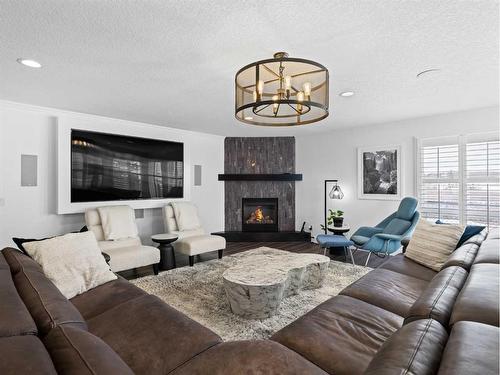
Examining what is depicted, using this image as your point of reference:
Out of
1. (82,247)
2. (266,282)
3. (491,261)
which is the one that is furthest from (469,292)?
(82,247)

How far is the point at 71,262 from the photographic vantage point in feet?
7.09

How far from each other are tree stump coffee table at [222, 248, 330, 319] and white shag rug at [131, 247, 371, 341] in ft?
0.31

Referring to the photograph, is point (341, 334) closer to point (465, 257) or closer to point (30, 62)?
point (465, 257)

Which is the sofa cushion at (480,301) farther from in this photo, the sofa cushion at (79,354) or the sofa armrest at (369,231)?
the sofa armrest at (369,231)

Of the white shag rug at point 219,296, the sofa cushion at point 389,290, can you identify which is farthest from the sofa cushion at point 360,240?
the sofa cushion at point 389,290

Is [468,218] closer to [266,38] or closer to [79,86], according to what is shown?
[266,38]

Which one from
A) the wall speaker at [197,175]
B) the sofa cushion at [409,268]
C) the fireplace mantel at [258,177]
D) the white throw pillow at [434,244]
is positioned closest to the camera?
the sofa cushion at [409,268]

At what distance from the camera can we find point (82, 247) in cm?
229

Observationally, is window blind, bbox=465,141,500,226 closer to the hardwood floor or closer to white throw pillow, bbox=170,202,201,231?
the hardwood floor

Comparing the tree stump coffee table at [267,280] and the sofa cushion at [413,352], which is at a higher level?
the sofa cushion at [413,352]

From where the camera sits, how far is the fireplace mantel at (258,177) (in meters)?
6.21

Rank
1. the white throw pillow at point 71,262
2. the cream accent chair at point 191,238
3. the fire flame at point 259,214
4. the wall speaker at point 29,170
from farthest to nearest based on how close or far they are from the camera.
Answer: the fire flame at point 259,214, the cream accent chair at point 191,238, the wall speaker at point 29,170, the white throw pillow at point 71,262

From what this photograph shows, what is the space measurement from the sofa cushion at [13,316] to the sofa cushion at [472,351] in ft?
4.56

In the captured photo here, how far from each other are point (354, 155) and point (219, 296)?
3836 mm
